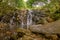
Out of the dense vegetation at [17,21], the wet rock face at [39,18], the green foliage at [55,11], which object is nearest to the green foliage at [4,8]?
the dense vegetation at [17,21]

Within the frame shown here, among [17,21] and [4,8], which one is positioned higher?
[4,8]

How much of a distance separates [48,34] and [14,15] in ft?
9.54

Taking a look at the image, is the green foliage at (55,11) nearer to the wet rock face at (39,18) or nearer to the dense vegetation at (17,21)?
the dense vegetation at (17,21)

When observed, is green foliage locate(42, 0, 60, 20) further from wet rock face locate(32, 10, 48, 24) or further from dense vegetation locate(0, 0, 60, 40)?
wet rock face locate(32, 10, 48, 24)

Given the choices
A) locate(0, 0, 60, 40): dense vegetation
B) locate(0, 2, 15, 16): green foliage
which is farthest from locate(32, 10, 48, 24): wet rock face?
locate(0, 2, 15, 16): green foliage

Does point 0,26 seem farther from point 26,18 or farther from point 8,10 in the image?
point 26,18

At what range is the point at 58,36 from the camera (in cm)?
509

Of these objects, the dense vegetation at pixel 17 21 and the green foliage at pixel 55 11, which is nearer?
the dense vegetation at pixel 17 21

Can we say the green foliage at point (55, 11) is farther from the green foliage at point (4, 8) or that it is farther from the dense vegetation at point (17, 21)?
the green foliage at point (4, 8)

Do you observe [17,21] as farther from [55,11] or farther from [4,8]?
[55,11]

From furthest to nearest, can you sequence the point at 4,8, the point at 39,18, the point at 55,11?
the point at 39,18 → the point at 55,11 → the point at 4,8

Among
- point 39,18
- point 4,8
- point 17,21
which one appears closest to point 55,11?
point 39,18

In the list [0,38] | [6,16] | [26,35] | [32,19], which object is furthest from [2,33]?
[32,19]

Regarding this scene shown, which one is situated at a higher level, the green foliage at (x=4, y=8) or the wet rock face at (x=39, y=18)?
the green foliage at (x=4, y=8)
